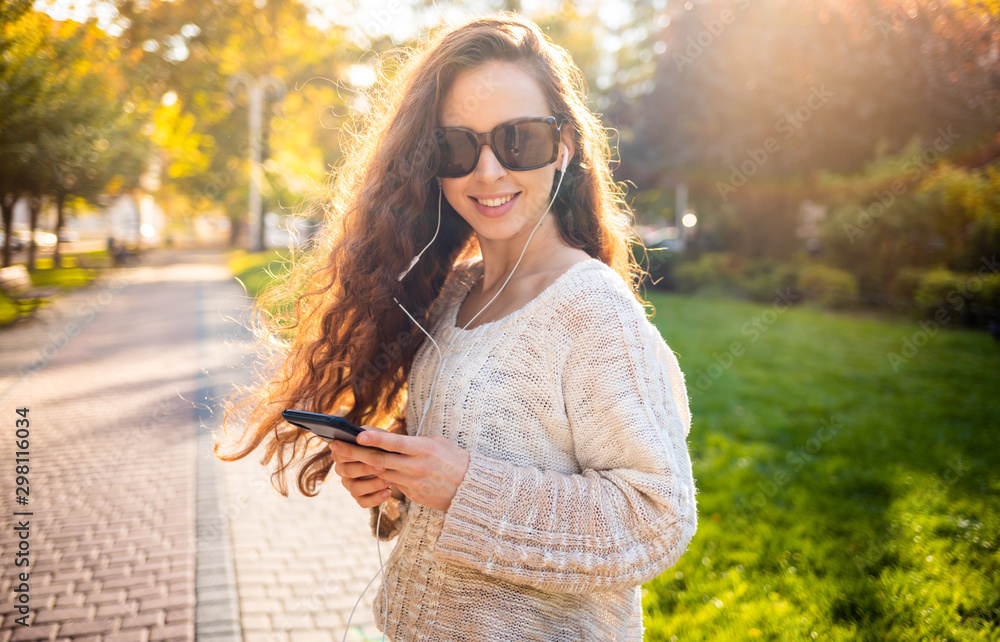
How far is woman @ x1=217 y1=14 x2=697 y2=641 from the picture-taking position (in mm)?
1272

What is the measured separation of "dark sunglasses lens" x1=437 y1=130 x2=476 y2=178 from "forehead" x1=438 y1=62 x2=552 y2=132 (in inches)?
1.7

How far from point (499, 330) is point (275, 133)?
815 inches

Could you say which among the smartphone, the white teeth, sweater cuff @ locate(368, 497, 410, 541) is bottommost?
sweater cuff @ locate(368, 497, 410, 541)

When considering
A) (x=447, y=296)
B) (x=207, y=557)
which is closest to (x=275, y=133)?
(x=207, y=557)

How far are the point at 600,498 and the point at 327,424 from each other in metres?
0.62

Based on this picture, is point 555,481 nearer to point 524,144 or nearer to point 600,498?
point 600,498

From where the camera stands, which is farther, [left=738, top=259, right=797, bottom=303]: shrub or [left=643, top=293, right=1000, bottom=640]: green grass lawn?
[left=738, top=259, right=797, bottom=303]: shrub

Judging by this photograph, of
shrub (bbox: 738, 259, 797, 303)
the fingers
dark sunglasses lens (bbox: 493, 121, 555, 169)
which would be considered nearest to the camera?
the fingers

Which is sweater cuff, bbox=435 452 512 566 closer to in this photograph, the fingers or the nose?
the fingers

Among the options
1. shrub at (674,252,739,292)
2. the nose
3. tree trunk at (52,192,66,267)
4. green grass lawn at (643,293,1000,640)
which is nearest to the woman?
the nose

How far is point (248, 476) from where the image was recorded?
5246 millimetres

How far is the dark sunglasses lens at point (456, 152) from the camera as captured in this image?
5.38 ft

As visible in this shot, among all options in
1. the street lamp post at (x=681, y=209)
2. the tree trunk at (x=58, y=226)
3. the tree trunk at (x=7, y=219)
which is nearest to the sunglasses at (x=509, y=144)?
the tree trunk at (x=7, y=219)

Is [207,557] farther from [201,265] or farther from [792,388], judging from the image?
[201,265]
